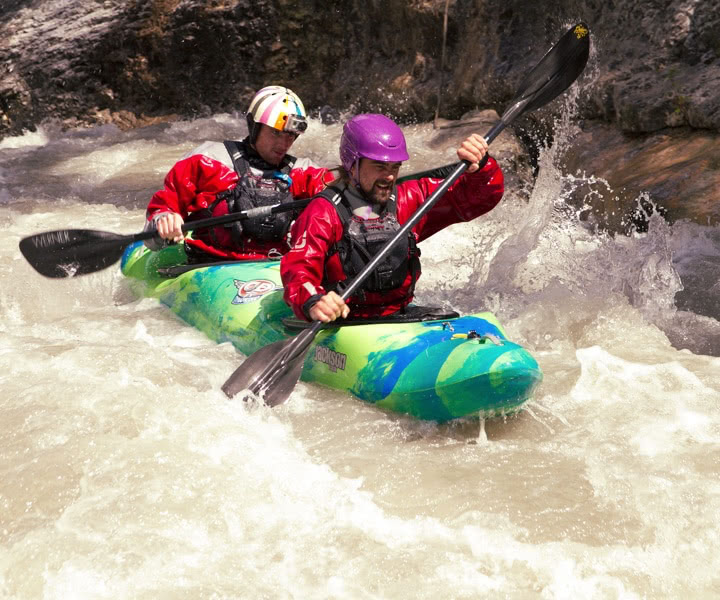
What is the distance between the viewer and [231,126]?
10.3m

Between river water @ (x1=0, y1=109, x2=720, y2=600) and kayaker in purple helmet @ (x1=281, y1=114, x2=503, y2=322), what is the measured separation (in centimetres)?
47

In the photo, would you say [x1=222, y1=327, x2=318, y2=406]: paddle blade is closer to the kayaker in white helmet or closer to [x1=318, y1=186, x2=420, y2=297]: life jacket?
[x1=318, y1=186, x2=420, y2=297]: life jacket

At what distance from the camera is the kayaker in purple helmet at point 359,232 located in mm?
3658

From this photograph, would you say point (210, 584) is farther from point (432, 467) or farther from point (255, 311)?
point (255, 311)

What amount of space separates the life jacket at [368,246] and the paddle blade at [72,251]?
1.60 meters

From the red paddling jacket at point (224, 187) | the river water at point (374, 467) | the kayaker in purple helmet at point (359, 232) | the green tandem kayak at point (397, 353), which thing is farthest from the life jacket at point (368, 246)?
the red paddling jacket at point (224, 187)

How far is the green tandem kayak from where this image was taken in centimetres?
335

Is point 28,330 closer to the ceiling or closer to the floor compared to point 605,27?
closer to the floor

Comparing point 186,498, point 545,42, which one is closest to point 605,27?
point 545,42

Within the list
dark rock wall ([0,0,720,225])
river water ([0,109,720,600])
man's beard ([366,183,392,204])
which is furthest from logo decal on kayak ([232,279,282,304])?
dark rock wall ([0,0,720,225])

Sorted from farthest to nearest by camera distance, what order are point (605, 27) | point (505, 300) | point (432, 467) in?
1. point (605, 27)
2. point (505, 300)
3. point (432, 467)

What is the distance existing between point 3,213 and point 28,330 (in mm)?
3442

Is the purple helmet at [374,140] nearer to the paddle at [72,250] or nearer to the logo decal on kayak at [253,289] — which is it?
the logo decal on kayak at [253,289]

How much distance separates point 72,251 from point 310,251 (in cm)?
181
